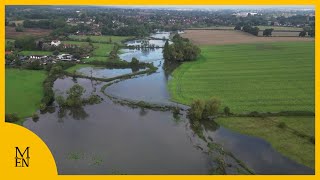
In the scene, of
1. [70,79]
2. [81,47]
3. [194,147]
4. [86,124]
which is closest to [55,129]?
[86,124]

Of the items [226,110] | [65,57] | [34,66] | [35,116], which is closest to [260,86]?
[226,110]

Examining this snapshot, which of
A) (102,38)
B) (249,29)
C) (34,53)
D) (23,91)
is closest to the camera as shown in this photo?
(23,91)

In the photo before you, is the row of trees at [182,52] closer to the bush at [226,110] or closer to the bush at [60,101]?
the bush at [226,110]

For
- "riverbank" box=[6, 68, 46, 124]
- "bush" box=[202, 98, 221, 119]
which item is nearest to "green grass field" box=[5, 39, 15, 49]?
"riverbank" box=[6, 68, 46, 124]

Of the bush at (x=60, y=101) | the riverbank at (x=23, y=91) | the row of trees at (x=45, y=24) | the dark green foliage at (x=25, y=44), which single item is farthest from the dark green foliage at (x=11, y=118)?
the row of trees at (x=45, y=24)

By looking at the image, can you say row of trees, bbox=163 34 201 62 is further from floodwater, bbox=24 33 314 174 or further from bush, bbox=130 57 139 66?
floodwater, bbox=24 33 314 174

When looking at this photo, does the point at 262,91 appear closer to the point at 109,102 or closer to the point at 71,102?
the point at 109,102

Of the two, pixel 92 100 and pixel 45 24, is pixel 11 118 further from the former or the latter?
pixel 45 24
